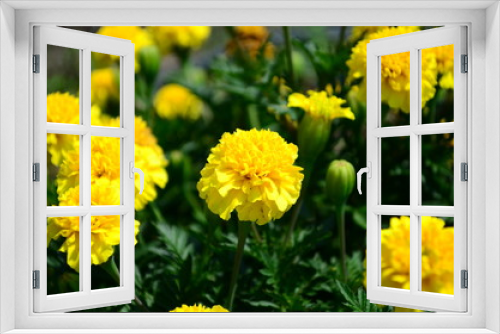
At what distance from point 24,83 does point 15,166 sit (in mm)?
183

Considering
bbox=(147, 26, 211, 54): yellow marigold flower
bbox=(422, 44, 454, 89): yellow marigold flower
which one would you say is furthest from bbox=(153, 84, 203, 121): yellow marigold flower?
bbox=(422, 44, 454, 89): yellow marigold flower

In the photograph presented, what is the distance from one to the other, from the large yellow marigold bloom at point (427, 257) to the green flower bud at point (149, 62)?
889mm

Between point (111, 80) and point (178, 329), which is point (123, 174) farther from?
point (111, 80)

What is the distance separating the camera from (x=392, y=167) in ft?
5.54

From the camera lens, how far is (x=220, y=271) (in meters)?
1.62

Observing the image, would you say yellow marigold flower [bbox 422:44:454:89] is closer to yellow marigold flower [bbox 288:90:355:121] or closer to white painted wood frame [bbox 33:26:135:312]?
yellow marigold flower [bbox 288:90:355:121]

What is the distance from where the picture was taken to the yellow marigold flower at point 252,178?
1422 millimetres

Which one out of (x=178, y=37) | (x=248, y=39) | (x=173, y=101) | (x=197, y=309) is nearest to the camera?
(x=197, y=309)

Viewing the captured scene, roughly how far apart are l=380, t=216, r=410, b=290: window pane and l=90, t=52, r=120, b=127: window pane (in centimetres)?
92

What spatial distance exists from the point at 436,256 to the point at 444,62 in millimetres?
478

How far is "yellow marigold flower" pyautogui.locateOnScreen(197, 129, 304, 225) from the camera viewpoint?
1422mm

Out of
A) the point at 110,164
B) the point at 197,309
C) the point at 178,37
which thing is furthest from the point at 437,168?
the point at 178,37

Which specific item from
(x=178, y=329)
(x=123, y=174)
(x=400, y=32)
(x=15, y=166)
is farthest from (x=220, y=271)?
(x=400, y=32)

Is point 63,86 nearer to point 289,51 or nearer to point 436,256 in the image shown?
point 289,51
